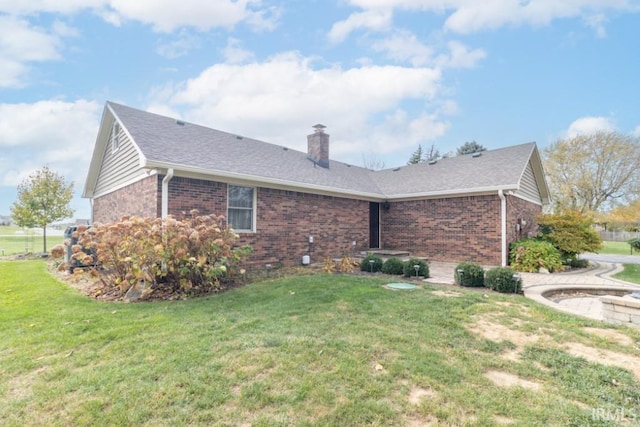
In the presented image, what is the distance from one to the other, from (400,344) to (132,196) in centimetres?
868

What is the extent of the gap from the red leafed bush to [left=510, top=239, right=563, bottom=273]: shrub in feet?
30.2

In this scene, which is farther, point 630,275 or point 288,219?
point 288,219

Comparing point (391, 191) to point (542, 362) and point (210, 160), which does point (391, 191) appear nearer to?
point (210, 160)

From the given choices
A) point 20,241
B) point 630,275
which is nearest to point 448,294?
point 630,275

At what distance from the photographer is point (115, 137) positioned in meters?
10.5

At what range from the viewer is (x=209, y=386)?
2689 mm

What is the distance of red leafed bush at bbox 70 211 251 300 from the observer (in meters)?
5.97

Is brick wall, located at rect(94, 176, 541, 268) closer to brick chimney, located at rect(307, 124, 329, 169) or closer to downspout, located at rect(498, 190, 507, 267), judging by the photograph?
downspout, located at rect(498, 190, 507, 267)

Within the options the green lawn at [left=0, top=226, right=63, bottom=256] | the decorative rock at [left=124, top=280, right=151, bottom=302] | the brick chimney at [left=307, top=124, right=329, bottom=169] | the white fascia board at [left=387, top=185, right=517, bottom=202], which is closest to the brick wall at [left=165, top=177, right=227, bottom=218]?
the decorative rock at [left=124, top=280, right=151, bottom=302]

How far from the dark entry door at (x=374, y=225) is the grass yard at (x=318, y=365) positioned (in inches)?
330

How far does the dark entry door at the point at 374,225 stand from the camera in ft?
44.7

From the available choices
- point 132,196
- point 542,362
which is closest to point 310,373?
point 542,362

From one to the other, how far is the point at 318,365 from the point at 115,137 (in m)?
10.9

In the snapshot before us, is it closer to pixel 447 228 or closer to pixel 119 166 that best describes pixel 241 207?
pixel 119 166
